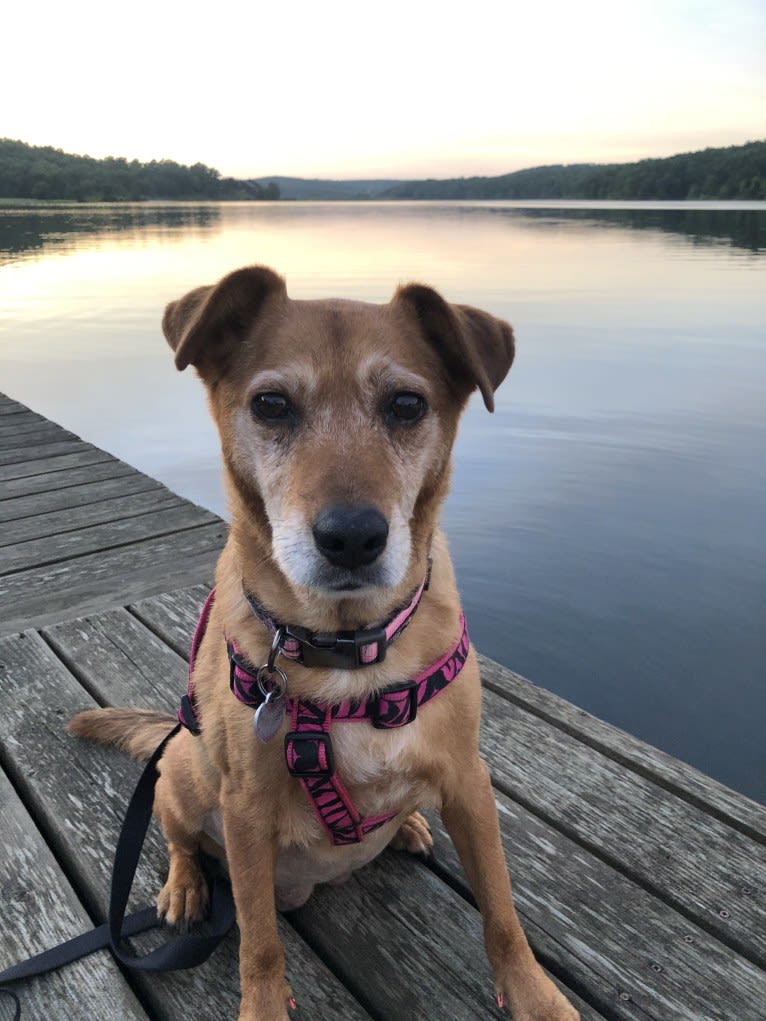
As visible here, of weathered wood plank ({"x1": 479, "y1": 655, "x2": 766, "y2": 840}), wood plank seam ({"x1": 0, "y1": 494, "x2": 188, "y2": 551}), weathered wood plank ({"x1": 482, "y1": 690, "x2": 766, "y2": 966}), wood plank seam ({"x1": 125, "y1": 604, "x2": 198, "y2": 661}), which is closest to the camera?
weathered wood plank ({"x1": 482, "y1": 690, "x2": 766, "y2": 966})

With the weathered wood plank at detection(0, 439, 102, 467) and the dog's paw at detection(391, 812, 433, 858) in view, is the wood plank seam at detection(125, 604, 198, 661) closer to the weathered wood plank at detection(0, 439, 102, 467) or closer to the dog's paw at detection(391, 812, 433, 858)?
the dog's paw at detection(391, 812, 433, 858)

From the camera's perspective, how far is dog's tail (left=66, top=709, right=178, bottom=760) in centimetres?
292

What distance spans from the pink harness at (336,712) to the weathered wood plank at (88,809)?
51cm

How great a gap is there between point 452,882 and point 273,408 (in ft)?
5.45

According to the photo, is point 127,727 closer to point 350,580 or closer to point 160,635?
point 160,635

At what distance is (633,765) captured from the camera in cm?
296

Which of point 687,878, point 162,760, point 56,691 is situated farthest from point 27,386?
point 687,878

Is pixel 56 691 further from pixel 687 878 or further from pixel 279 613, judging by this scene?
pixel 687 878

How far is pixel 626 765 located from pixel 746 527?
5970 millimetres

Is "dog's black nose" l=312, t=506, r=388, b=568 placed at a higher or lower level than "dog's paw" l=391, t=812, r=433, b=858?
higher

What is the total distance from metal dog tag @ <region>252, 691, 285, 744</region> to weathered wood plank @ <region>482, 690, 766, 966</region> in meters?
1.29

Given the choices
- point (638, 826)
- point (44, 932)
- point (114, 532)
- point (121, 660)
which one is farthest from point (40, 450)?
point (638, 826)

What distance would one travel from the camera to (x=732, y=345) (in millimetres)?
14922

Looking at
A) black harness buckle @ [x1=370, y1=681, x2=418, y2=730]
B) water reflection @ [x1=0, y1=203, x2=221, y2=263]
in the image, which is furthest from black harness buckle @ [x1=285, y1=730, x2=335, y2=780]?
water reflection @ [x1=0, y1=203, x2=221, y2=263]
